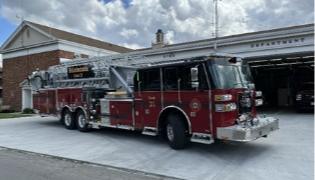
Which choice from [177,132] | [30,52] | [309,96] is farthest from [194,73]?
[30,52]

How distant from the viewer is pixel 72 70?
1524cm

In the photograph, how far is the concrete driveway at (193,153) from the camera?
7.24 metres

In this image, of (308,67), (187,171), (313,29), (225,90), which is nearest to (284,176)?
(187,171)

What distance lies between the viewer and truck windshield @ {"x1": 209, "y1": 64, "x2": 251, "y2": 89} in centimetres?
858

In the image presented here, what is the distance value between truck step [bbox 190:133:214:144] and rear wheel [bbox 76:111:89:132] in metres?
5.92

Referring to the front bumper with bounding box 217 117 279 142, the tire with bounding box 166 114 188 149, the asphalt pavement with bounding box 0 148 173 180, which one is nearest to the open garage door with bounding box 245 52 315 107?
the tire with bounding box 166 114 188 149

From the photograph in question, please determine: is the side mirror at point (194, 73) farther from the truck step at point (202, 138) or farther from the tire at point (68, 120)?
the tire at point (68, 120)

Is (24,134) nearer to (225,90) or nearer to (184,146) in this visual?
(184,146)

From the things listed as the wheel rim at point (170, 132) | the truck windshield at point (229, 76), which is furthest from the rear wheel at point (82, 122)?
the truck windshield at point (229, 76)

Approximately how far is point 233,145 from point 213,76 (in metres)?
2.51

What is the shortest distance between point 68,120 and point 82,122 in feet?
4.02

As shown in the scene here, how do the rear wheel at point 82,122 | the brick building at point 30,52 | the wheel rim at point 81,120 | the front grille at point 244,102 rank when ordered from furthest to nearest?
the brick building at point 30,52
the wheel rim at point 81,120
the rear wheel at point 82,122
the front grille at point 244,102

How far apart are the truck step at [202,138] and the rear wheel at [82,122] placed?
5916 millimetres

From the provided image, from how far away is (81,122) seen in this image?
14.0 metres
